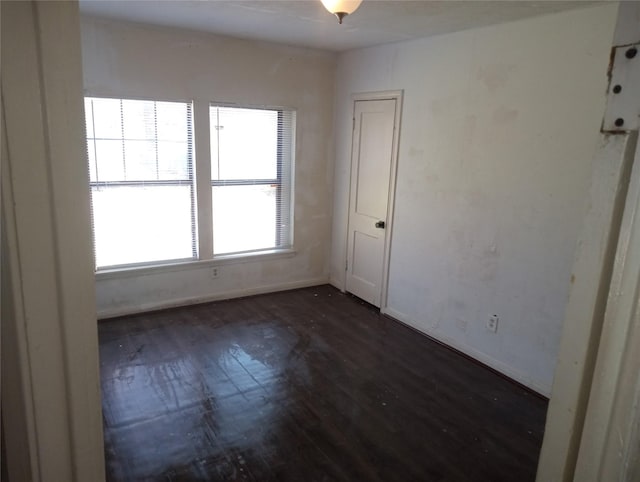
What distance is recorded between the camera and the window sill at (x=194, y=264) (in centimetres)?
422

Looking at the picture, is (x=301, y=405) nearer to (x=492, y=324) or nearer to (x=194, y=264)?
(x=492, y=324)

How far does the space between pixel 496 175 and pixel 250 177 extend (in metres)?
2.56

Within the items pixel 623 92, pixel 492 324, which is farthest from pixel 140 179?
pixel 623 92

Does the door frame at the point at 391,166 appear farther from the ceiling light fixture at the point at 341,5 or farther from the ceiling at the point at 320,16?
the ceiling light fixture at the point at 341,5

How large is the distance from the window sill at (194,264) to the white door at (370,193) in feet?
2.66

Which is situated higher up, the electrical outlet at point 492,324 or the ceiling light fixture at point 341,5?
the ceiling light fixture at point 341,5

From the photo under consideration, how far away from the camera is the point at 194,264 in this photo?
4637mm

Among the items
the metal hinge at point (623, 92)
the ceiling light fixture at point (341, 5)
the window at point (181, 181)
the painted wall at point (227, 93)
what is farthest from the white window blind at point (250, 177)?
the metal hinge at point (623, 92)

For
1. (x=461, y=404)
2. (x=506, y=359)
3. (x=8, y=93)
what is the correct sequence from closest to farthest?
(x=8, y=93), (x=461, y=404), (x=506, y=359)

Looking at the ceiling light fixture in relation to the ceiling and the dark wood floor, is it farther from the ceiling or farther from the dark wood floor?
the dark wood floor

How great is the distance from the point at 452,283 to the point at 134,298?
9.97 feet

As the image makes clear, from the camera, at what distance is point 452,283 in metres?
3.88

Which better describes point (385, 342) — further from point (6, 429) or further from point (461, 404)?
point (6, 429)

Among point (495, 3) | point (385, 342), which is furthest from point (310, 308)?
point (495, 3)
